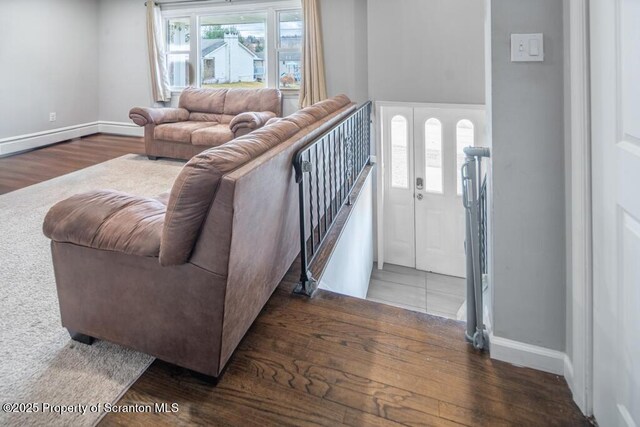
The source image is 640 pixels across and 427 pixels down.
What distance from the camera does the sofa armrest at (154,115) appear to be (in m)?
5.37

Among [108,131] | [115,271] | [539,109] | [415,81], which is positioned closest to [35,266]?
[115,271]

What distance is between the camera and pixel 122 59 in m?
7.00

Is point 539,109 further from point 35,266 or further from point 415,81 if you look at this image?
point 415,81

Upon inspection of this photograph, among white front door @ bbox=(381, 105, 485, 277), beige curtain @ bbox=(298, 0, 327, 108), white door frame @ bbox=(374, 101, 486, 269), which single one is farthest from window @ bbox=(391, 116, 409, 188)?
beige curtain @ bbox=(298, 0, 327, 108)

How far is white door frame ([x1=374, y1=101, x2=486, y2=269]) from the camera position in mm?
4729

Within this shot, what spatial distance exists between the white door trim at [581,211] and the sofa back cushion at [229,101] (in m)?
4.79

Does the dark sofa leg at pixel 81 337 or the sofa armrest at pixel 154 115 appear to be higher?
the sofa armrest at pixel 154 115

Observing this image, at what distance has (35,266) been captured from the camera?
2438mm

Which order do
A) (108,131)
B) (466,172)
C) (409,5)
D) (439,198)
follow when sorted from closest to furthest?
1. (466,172)
2. (409,5)
3. (439,198)
4. (108,131)

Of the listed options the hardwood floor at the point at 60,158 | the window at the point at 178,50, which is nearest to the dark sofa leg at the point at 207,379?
the hardwood floor at the point at 60,158

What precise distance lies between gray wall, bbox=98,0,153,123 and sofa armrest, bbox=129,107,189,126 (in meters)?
1.43

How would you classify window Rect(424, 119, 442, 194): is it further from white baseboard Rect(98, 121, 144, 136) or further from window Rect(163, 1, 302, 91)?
white baseboard Rect(98, 121, 144, 136)

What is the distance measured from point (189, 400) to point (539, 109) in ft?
5.31

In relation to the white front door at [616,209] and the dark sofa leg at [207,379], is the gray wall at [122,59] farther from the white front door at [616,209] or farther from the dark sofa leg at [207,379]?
the white front door at [616,209]
